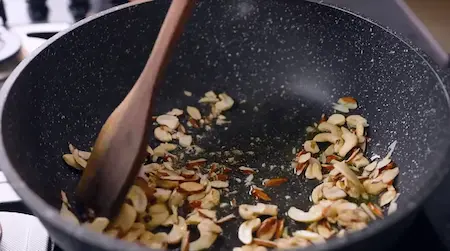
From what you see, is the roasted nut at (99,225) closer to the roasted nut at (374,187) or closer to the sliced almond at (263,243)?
the sliced almond at (263,243)

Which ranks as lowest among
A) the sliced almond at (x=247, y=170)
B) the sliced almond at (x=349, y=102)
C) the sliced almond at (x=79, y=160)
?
the sliced almond at (x=79, y=160)

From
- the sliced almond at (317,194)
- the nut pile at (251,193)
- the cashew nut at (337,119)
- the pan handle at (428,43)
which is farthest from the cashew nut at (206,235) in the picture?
the pan handle at (428,43)

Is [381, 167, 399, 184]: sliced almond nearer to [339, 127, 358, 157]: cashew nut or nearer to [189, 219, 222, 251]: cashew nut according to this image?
[339, 127, 358, 157]: cashew nut

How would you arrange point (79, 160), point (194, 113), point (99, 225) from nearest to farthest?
point (99, 225), point (79, 160), point (194, 113)

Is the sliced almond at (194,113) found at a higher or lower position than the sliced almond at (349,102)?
lower

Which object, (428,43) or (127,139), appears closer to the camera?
(127,139)

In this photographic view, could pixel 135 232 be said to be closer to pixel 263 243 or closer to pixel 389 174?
pixel 263 243

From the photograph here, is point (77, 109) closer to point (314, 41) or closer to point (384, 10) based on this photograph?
point (314, 41)

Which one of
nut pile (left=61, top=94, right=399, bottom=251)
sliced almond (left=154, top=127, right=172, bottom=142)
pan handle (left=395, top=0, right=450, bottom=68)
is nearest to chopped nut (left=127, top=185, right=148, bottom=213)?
nut pile (left=61, top=94, right=399, bottom=251)

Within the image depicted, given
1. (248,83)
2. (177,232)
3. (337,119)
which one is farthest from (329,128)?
(177,232)
